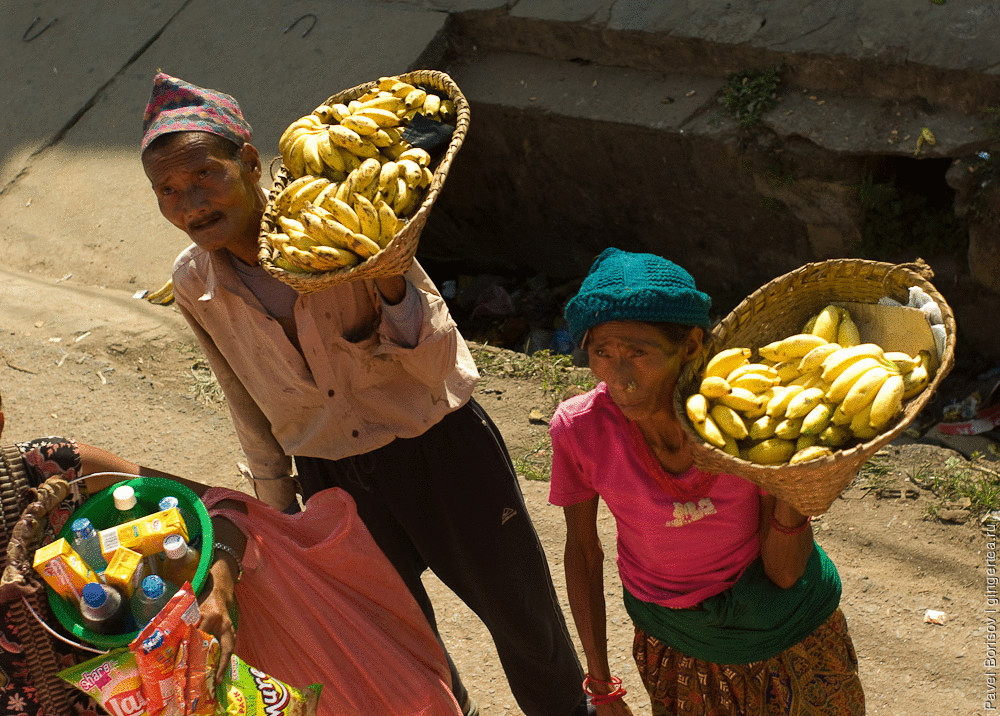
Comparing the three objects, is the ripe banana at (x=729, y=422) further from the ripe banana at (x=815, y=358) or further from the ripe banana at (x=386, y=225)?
the ripe banana at (x=386, y=225)

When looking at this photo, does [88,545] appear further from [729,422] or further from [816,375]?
[816,375]

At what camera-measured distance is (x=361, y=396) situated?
8.70ft

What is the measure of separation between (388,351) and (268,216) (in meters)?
0.46

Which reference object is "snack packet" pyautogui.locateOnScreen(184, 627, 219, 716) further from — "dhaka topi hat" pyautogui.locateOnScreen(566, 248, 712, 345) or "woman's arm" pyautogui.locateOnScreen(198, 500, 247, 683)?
"dhaka topi hat" pyautogui.locateOnScreen(566, 248, 712, 345)

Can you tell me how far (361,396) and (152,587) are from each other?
83cm

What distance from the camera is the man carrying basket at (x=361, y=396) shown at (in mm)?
2436

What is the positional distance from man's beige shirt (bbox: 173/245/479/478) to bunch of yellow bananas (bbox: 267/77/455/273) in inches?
8.8

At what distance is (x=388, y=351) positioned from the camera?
2.49 m

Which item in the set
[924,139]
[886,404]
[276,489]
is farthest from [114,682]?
[924,139]

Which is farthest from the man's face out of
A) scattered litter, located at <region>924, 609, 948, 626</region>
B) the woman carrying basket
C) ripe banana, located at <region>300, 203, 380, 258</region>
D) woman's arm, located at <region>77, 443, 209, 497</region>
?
scattered litter, located at <region>924, 609, 948, 626</region>

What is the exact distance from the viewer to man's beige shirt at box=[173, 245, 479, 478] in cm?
253

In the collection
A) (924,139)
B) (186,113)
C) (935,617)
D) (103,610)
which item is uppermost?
(186,113)

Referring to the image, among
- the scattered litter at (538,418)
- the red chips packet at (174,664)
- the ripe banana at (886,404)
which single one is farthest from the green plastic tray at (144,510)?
the scattered litter at (538,418)

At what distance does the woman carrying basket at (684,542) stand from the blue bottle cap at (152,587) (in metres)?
0.92
